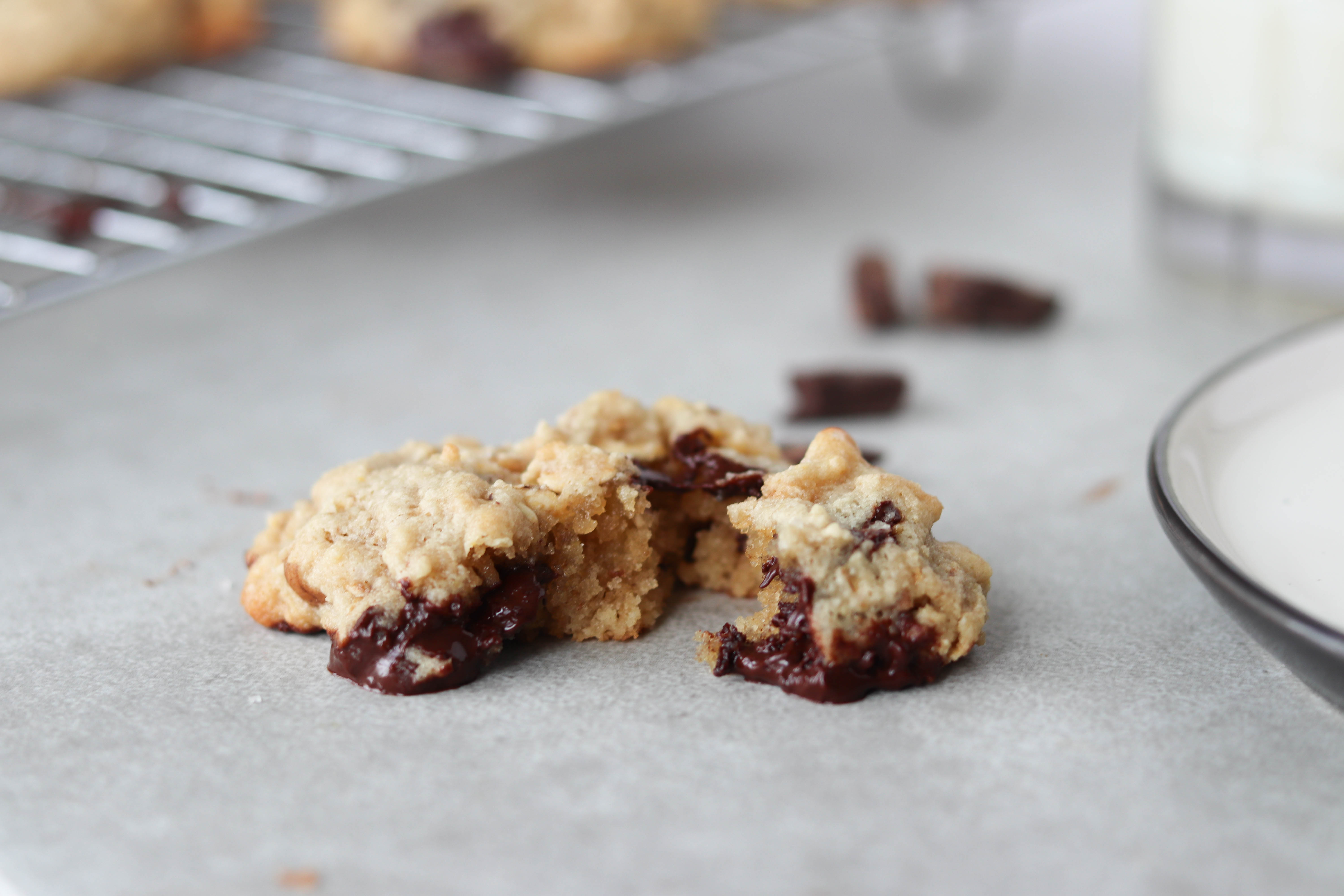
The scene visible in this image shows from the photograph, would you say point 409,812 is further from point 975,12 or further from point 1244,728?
point 975,12

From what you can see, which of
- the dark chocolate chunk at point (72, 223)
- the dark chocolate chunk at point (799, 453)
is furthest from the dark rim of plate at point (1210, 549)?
the dark chocolate chunk at point (72, 223)

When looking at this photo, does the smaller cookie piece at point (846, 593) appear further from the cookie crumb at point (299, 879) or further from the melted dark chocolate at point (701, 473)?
the cookie crumb at point (299, 879)

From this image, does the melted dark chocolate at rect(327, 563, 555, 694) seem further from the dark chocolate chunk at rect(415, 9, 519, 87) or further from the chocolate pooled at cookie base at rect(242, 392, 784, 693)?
the dark chocolate chunk at rect(415, 9, 519, 87)

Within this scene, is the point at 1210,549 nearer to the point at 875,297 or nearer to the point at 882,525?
the point at 882,525

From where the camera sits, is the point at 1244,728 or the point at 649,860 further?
the point at 1244,728

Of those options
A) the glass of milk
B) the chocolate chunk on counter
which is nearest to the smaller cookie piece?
the chocolate chunk on counter

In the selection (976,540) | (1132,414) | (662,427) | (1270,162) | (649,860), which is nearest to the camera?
(649,860)

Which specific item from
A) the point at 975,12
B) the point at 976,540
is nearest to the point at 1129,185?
the point at 975,12
